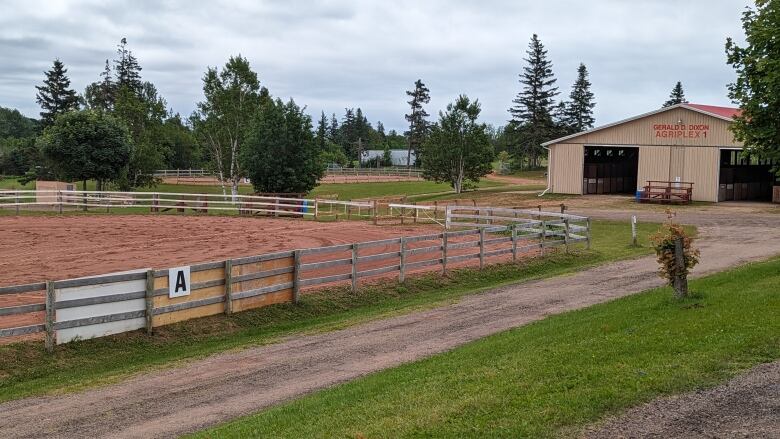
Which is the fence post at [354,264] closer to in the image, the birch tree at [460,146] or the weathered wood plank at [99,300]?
the weathered wood plank at [99,300]

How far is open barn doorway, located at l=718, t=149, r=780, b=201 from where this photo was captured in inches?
1757

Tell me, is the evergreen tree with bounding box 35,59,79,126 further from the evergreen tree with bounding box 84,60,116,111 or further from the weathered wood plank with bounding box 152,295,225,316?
the weathered wood plank with bounding box 152,295,225,316

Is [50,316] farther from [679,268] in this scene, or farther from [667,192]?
[667,192]

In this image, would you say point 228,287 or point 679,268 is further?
point 228,287

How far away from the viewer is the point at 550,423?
6.07 metres

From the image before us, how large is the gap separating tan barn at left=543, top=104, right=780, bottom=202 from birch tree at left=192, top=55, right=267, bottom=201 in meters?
22.4

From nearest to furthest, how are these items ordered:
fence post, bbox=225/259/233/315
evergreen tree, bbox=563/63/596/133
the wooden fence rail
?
1. the wooden fence rail
2. fence post, bbox=225/259/233/315
3. evergreen tree, bbox=563/63/596/133

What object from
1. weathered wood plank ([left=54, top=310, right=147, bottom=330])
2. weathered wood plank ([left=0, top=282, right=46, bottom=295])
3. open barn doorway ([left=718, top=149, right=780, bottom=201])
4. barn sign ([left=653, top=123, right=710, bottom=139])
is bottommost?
weathered wood plank ([left=54, top=310, right=147, bottom=330])

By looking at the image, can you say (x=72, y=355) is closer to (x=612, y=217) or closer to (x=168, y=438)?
(x=168, y=438)

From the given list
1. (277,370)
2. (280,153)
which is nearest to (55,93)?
(280,153)

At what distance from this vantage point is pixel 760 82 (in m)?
14.7

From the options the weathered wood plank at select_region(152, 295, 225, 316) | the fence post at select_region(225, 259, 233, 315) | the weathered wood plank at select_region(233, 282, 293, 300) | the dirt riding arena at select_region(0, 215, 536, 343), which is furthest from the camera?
the dirt riding arena at select_region(0, 215, 536, 343)

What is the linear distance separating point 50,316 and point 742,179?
45.7m

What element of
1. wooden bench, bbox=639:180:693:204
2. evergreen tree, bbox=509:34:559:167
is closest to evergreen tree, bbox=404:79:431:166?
evergreen tree, bbox=509:34:559:167
